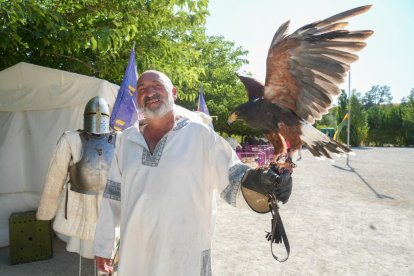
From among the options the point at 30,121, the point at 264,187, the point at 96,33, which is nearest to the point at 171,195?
the point at 264,187

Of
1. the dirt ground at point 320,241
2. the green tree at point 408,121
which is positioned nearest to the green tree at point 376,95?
the green tree at point 408,121

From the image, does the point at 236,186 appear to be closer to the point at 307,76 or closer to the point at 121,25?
the point at 307,76

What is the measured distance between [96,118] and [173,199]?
2224 millimetres

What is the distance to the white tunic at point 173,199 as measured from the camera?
1864mm

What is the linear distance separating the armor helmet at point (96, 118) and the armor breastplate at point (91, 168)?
0.13 meters

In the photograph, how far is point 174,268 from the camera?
1838mm

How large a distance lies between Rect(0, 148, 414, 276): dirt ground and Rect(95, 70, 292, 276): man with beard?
262 cm

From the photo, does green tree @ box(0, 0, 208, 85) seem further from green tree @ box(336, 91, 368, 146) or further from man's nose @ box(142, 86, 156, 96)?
green tree @ box(336, 91, 368, 146)

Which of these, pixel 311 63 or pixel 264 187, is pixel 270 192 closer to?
pixel 264 187

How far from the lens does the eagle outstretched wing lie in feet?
6.03

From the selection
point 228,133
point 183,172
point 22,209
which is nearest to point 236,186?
point 183,172

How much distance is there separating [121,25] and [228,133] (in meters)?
19.5

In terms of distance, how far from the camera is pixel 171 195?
189 cm

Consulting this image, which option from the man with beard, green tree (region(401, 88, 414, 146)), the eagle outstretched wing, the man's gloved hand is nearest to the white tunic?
the man with beard
